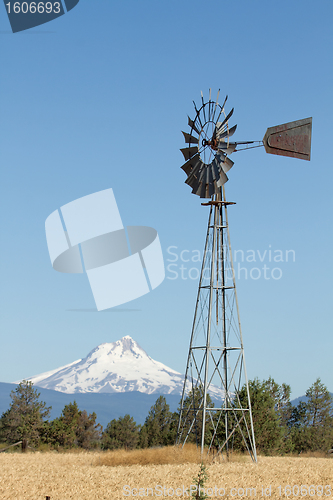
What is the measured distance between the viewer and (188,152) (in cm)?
2802

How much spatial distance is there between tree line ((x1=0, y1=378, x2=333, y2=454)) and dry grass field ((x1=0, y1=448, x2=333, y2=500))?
9.35 m

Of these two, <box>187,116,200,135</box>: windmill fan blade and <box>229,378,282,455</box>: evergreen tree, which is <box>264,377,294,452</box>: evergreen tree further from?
<box>187,116,200,135</box>: windmill fan blade

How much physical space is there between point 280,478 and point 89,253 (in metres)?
15.8

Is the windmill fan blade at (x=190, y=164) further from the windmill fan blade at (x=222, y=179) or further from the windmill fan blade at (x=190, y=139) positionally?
the windmill fan blade at (x=222, y=179)

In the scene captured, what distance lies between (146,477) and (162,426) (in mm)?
60995

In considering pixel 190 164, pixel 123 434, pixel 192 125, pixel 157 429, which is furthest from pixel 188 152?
pixel 123 434

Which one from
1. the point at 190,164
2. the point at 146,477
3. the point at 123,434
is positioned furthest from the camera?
the point at 123,434

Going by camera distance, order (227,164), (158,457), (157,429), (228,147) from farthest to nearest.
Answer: (157,429) < (228,147) < (227,164) < (158,457)

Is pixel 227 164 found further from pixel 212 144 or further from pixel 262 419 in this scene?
pixel 262 419

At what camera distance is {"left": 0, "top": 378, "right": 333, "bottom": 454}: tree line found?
45219 mm

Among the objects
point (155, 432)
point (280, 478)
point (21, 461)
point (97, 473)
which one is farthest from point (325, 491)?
point (155, 432)

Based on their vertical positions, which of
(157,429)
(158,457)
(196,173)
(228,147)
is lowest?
(158,457)

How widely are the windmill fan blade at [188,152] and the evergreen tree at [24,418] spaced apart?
29.8 metres
